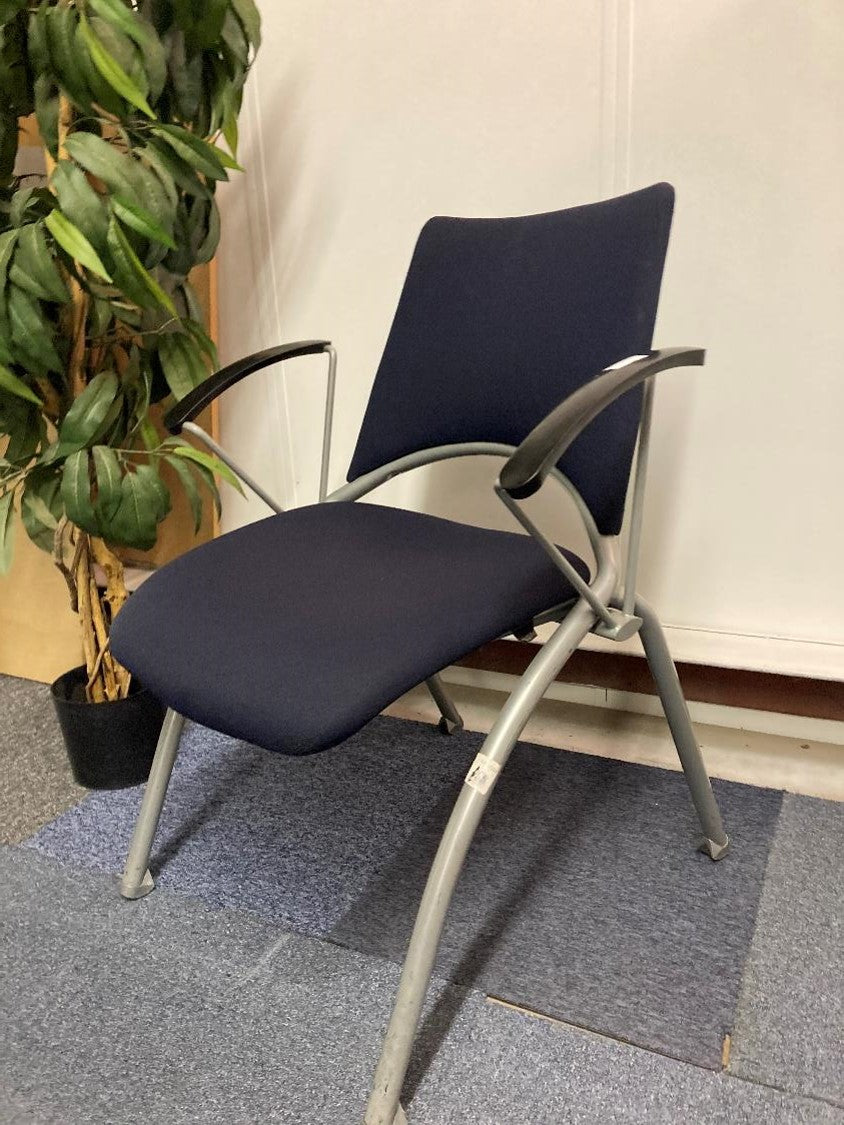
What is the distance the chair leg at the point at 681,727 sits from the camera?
1157 mm

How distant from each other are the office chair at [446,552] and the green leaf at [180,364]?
22 cm

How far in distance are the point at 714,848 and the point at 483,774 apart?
58 centimetres

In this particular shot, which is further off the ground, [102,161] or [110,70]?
[110,70]

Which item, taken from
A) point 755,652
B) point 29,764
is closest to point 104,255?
point 29,764

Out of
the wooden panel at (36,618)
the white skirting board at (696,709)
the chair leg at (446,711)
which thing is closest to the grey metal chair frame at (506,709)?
the white skirting board at (696,709)

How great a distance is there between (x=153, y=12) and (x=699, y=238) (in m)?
0.89

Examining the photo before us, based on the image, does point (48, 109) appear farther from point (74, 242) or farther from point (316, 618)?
point (316, 618)

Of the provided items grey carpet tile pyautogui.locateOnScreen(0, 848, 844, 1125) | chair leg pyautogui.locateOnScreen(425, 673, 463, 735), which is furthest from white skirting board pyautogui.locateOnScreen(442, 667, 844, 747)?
grey carpet tile pyautogui.locateOnScreen(0, 848, 844, 1125)

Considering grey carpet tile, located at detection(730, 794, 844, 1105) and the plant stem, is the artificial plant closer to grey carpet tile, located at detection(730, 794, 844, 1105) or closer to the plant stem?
the plant stem

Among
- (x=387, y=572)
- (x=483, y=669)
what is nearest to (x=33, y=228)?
(x=387, y=572)

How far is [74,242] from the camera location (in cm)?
116

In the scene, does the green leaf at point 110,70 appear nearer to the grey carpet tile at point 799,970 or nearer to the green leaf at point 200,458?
the green leaf at point 200,458

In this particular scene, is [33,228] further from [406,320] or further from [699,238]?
[699,238]

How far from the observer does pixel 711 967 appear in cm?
112
